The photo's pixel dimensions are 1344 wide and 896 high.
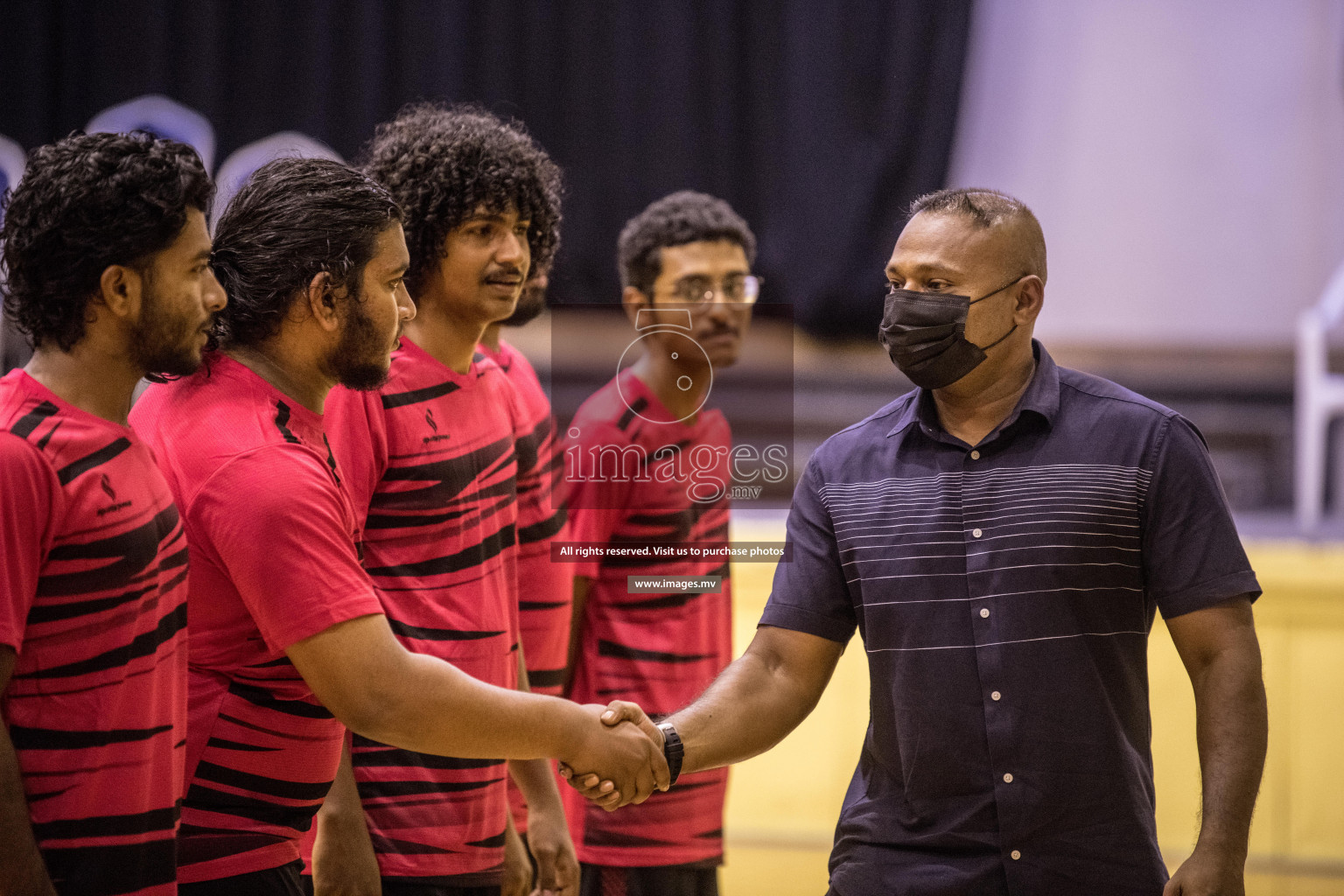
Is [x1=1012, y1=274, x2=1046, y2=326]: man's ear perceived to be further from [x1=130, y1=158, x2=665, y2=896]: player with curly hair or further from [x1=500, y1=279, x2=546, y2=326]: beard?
[x1=500, y1=279, x2=546, y2=326]: beard

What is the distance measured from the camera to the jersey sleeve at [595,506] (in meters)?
2.43

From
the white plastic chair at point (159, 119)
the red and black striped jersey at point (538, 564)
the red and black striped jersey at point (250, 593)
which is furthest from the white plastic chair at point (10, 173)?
the red and black striped jersey at point (250, 593)

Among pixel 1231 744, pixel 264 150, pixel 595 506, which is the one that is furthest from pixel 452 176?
pixel 264 150

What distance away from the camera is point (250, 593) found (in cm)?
151

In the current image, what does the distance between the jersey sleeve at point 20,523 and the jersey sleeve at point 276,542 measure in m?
0.20

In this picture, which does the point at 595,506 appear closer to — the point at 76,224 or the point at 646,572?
the point at 646,572

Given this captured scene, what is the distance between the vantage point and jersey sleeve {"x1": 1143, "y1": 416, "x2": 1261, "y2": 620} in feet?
5.53

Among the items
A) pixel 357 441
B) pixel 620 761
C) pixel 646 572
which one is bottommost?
pixel 620 761

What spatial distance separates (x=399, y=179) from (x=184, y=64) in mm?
2151

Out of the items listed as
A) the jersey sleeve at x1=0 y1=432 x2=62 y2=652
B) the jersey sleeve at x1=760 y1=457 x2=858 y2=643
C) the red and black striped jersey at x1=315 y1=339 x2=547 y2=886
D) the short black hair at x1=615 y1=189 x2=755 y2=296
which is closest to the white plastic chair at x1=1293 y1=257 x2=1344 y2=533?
the short black hair at x1=615 y1=189 x2=755 y2=296

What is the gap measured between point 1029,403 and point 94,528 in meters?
1.26

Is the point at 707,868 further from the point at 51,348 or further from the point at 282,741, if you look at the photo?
the point at 51,348

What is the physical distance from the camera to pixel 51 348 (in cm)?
144

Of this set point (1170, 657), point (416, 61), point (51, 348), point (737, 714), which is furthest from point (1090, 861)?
point (416, 61)
